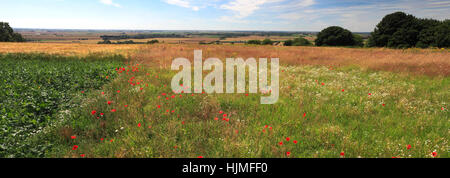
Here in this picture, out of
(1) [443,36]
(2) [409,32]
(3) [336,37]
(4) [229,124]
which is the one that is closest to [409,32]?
(2) [409,32]

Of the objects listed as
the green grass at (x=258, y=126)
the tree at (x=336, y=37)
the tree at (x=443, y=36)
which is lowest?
the green grass at (x=258, y=126)

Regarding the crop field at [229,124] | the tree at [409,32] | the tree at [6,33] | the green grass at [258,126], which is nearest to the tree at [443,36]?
the tree at [409,32]

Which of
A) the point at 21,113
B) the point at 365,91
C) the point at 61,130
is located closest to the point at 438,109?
the point at 365,91

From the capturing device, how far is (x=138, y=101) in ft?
20.8

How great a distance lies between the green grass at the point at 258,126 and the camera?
3.73 metres

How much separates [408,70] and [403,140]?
9.67 m

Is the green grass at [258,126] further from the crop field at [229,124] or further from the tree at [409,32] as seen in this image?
the tree at [409,32]

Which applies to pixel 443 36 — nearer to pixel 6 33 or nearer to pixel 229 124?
pixel 229 124

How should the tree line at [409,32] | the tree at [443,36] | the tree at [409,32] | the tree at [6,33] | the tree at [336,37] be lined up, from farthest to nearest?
the tree at [6,33]
the tree at [336,37]
the tree at [409,32]
the tree line at [409,32]
the tree at [443,36]

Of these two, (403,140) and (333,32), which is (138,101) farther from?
(333,32)

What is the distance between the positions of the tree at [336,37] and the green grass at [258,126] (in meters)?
53.5

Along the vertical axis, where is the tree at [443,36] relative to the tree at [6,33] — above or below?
below

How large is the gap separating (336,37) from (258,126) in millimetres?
58487
